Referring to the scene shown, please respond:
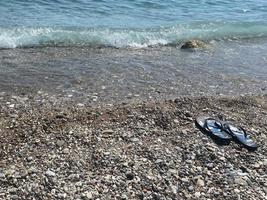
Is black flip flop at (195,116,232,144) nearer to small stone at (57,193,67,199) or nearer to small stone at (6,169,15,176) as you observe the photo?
small stone at (57,193,67,199)

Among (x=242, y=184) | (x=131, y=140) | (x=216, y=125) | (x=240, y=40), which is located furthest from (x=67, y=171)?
(x=240, y=40)

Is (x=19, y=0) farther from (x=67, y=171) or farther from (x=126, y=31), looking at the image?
(x=67, y=171)

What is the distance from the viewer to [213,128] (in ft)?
38.2

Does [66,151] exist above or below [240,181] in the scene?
above

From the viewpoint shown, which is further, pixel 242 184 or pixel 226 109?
pixel 226 109

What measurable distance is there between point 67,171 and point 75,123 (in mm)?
2232

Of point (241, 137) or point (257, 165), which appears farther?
point (241, 137)

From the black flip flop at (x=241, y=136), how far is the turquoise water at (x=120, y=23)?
347 inches

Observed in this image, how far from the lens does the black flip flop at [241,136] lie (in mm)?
11141

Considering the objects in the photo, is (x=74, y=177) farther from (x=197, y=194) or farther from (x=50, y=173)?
(x=197, y=194)

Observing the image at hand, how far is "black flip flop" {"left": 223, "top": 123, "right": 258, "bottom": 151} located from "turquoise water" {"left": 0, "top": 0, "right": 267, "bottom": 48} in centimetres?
882

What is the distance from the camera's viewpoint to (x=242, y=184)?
380 inches

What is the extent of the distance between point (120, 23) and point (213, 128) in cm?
1208

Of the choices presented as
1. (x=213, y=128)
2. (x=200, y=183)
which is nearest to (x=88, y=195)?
(x=200, y=183)
